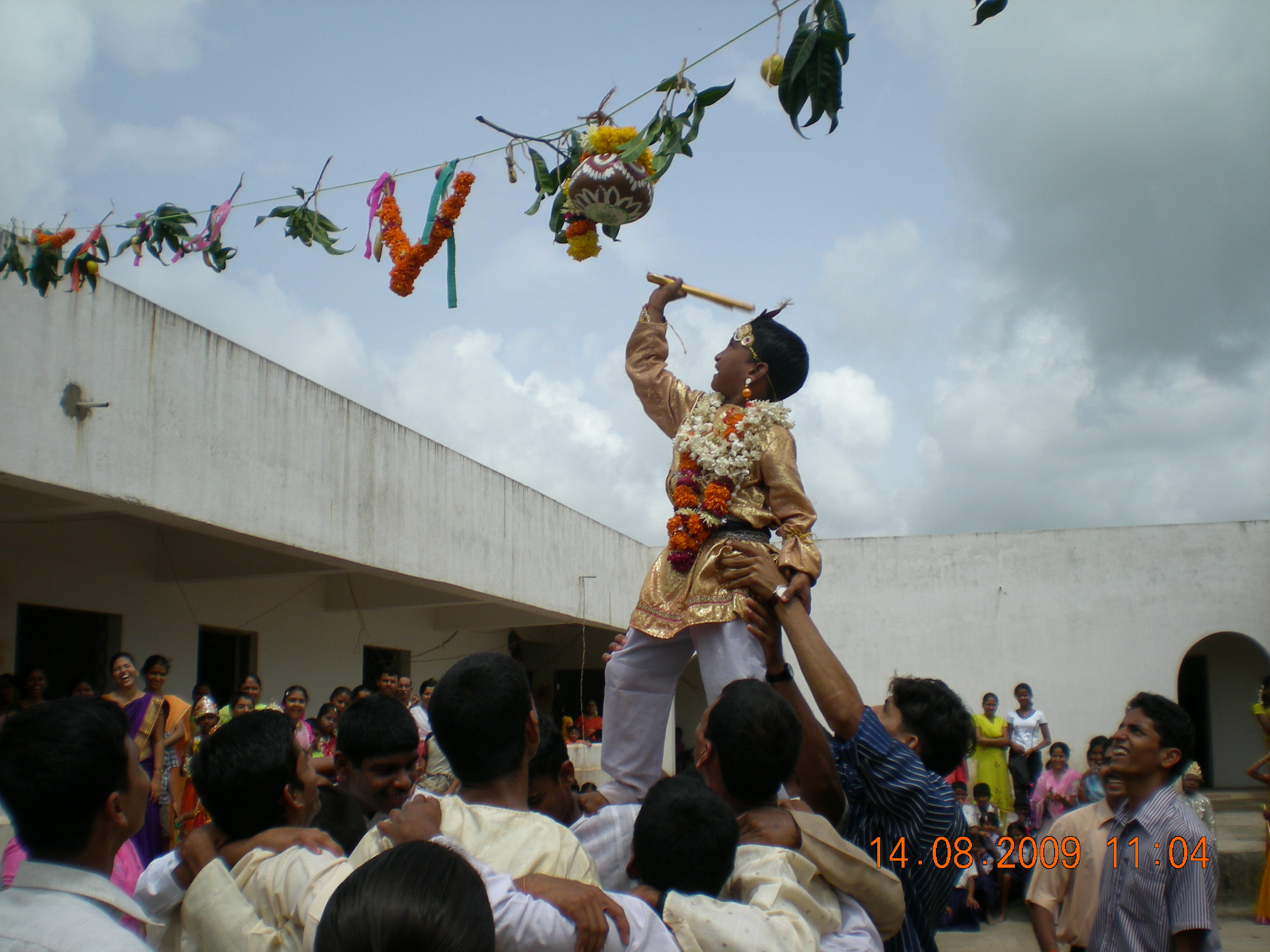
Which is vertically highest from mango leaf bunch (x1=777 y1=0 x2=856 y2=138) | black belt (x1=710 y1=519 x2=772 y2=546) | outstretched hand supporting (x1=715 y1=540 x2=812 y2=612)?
mango leaf bunch (x1=777 y1=0 x2=856 y2=138)

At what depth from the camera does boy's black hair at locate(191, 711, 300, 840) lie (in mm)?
2053

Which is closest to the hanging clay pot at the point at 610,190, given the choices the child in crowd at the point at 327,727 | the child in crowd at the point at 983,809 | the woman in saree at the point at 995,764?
the child in crowd at the point at 327,727

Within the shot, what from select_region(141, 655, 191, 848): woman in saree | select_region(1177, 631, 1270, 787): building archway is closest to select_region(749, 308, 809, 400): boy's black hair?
select_region(141, 655, 191, 848): woman in saree

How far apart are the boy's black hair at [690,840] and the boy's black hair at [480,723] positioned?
0.26 metres

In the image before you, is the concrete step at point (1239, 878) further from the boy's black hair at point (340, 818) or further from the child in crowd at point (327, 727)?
the boy's black hair at point (340, 818)

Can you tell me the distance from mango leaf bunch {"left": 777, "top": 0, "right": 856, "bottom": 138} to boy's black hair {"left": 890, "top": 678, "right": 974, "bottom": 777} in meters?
1.23

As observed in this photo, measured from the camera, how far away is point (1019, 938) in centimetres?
761

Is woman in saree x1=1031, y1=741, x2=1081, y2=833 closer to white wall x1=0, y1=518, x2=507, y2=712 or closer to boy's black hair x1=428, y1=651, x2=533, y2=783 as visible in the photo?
white wall x1=0, y1=518, x2=507, y2=712

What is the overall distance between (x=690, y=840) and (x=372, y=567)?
7551mm

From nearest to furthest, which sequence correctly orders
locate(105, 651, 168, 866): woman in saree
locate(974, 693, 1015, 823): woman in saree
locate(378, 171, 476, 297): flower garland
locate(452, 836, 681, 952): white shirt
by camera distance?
locate(452, 836, 681, 952): white shirt, locate(378, 171, 476, 297): flower garland, locate(105, 651, 168, 866): woman in saree, locate(974, 693, 1015, 823): woman in saree

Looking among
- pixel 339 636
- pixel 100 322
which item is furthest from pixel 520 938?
pixel 339 636

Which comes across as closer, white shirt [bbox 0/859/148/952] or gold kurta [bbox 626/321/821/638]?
white shirt [bbox 0/859/148/952]

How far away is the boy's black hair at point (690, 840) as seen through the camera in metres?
1.72

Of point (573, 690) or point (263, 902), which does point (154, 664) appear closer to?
point (263, 902)
